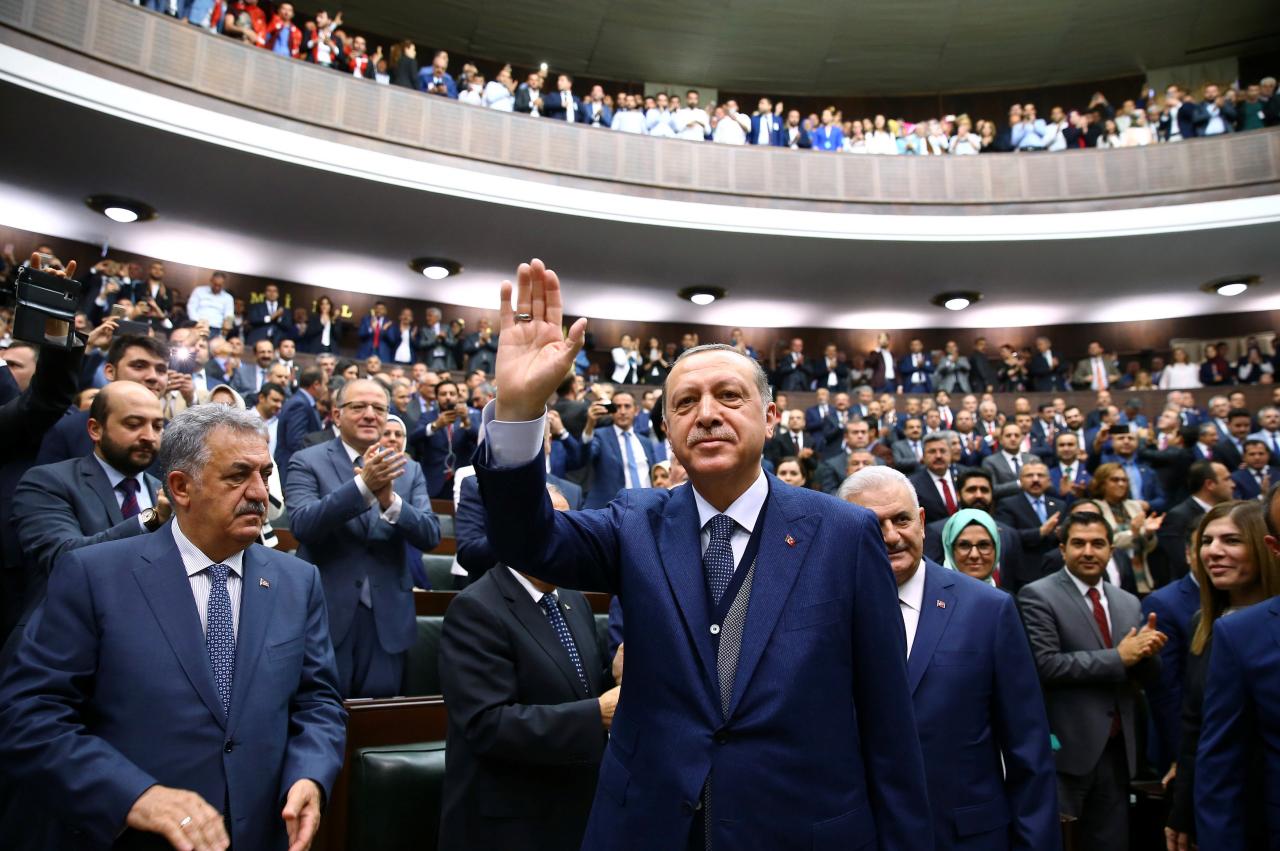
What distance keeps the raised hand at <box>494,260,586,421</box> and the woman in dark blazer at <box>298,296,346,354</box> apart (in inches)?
320

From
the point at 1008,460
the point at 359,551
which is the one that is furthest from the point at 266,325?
the point at 359,551

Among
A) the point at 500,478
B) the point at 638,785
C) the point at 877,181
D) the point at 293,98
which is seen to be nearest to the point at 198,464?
the point at 500,478

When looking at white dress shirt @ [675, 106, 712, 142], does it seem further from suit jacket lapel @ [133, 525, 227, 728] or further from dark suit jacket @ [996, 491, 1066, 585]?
suit jacket lapel @ [133, 525, 227, 728]

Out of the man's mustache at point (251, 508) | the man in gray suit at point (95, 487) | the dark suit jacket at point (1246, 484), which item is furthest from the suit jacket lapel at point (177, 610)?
the dark suit jacket at point (1246, 484)

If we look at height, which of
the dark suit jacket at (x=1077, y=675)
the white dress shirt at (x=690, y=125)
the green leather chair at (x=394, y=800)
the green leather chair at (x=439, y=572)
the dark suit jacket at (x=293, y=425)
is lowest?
the green leather chair at (x=394, y=800)

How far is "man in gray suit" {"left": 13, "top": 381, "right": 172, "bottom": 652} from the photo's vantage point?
2045 mm

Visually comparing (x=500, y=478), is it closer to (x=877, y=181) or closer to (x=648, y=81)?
(x=877, y=181)

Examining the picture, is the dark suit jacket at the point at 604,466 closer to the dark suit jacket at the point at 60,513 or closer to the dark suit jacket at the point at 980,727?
the dark suit jacket at the point at 60,513

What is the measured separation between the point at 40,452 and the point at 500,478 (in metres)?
2.09

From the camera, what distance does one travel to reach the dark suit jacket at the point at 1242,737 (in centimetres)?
174

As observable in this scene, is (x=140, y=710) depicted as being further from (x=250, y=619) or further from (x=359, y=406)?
(x=359, y=406)

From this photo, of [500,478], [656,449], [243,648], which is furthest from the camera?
[656,449]

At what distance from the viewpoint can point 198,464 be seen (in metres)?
1.65

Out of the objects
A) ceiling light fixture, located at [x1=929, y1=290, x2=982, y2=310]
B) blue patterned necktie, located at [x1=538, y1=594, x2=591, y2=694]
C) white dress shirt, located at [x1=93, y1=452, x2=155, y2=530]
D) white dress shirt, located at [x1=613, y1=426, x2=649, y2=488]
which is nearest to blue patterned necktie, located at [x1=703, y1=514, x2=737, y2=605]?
blue patterned necktie, located at [x1=538, y1=594, x2=591, y2=694]
